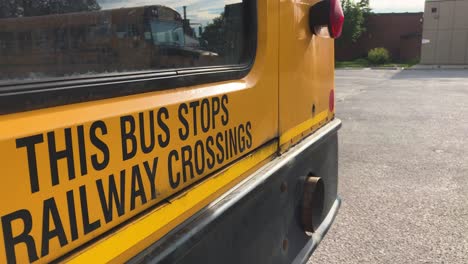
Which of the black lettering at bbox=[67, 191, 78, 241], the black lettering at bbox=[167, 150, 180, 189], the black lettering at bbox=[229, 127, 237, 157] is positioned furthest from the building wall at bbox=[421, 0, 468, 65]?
the black lettering at bbox=[67, 191, 78, 241]

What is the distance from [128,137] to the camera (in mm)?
1090

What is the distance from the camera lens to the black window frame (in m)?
0.85

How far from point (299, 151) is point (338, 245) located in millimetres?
1494

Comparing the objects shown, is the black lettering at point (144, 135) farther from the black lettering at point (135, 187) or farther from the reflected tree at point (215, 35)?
the reflected tree at point (215, 35)

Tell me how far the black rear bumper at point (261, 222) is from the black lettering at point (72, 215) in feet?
0.68

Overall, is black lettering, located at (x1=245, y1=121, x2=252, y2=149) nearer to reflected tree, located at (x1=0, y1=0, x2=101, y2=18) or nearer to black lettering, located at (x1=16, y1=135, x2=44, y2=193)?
reflected tree, located at (x1=0, y1=0, x2=101, y2=18)

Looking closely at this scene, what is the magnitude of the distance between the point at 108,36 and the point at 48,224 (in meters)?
0.46

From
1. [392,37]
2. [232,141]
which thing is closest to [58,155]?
[232,141]

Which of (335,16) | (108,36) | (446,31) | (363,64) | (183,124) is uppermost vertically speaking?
(446,31)

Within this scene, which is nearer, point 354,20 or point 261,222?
point 261,222

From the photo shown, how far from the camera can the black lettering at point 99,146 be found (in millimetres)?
992

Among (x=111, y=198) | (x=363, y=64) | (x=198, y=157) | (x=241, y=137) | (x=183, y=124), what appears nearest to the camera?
(x=111, y=198)

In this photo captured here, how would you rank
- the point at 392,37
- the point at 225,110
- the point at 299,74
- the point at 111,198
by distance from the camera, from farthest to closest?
1. the point at 392,37
2. the point at 299,74
3. the point at 225,110
4. the point at 111,198

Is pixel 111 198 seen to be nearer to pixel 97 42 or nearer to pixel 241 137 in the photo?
pixel 97 42
